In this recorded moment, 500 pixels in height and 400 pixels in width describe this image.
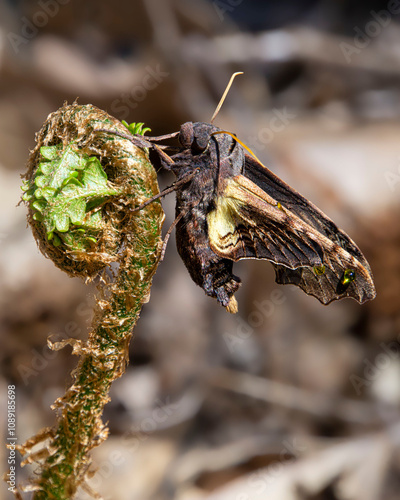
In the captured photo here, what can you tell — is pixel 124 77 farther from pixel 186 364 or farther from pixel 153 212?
pixel 153 212

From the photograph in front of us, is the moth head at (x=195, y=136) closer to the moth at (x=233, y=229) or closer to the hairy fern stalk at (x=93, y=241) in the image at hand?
the moth at (x=233, y=229)

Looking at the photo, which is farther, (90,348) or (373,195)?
(373,195)

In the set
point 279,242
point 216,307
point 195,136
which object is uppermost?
point 216,307

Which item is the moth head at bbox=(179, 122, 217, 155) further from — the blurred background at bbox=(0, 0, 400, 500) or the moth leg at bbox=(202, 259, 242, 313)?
the blurred background at bbox=(0, 0, 400, 500)

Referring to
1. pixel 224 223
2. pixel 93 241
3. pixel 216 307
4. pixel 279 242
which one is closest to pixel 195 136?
pixel 224 223

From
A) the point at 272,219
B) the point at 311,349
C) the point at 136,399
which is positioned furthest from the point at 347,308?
the point at 272,219

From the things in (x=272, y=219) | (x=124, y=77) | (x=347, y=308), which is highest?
(x=124, y=77)

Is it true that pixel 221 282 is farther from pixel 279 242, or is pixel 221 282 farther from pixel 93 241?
pixel 93 241
